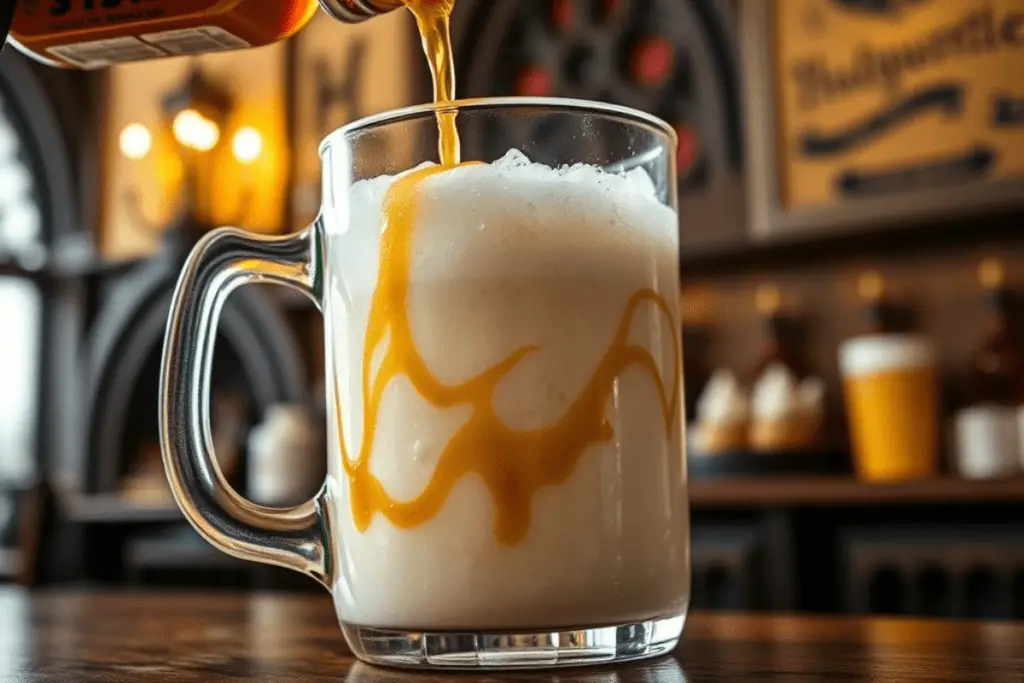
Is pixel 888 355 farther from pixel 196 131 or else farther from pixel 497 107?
pixel 196 131

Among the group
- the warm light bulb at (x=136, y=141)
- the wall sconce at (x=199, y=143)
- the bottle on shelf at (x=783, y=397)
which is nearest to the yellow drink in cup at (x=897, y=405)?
the bottle on shelf at (x=783, y=397)

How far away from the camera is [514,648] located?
47cm

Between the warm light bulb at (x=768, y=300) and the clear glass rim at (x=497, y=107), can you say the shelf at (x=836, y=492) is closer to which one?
the warm light bulb at (x=768, y=300)

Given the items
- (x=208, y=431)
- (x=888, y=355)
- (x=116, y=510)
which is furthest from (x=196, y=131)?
(x=208, y=431)

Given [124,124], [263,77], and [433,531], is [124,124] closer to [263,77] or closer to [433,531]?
[263,77]

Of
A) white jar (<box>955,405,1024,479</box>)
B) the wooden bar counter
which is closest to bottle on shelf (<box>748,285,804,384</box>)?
white jar (<box>955,405,1024,479</box>)

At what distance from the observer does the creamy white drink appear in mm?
474

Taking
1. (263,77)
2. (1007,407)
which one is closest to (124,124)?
(263,77)

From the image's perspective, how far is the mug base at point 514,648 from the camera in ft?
1.54

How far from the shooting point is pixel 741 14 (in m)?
2.40

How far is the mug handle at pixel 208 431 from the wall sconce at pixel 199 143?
2782 mm

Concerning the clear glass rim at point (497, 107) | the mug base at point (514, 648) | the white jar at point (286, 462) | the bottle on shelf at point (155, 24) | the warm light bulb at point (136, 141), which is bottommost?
the white jar at point (286, 462)

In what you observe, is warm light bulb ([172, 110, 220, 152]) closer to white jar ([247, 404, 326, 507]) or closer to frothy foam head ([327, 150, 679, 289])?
white jar ([247, 404, 326, 507])

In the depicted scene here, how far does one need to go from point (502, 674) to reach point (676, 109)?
7.41 feet
